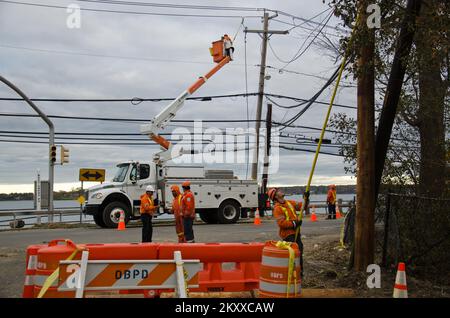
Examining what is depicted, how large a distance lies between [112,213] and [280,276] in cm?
1613

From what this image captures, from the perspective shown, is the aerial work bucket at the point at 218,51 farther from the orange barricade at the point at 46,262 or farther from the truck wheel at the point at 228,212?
the orange barricade at the point at 46,262

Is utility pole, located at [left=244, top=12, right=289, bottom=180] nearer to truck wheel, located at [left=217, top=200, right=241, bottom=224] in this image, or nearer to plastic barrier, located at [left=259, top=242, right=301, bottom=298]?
truck wheel, located at [left=217, top=200, right=241, bottom=224]

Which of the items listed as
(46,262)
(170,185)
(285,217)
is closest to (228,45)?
(170,185)

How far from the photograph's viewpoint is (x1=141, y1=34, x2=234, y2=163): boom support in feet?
78.7

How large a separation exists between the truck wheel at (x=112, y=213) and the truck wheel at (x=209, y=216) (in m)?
4.25

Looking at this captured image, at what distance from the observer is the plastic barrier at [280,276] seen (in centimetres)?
644

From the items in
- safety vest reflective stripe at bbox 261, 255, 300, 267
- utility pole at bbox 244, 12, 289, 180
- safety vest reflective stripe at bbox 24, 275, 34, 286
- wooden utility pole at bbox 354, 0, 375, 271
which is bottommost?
safety vest reflective stripe at bbox 24, 275, 34, 286

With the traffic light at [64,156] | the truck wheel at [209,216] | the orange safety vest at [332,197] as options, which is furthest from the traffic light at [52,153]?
the orange safety vest at [332,197]

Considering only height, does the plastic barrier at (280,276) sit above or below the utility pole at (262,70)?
below

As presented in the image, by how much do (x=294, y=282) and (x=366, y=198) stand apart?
3.41 meters

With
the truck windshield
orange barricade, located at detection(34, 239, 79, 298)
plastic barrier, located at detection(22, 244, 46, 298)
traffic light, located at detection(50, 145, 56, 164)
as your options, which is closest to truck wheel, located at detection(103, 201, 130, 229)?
the truck windshield

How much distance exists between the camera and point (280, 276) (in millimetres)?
6473

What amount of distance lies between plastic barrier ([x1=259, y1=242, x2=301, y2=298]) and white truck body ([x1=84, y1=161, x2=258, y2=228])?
15.9 metres

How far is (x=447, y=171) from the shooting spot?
449 inches
